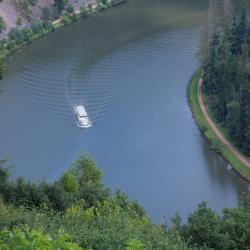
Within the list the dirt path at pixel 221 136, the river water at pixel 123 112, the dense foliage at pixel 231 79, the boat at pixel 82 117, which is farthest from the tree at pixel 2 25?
the dirt path at pixel 221 136

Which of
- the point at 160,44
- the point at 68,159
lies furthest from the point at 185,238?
the point at 160,44

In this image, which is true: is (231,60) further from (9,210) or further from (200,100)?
(9,210)

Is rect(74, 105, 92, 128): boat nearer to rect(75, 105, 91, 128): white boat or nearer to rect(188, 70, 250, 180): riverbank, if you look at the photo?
rect(75, 105, 91, 128): white boat

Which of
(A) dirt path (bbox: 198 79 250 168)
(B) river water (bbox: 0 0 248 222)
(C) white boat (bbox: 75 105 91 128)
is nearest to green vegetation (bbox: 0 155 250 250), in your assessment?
(B) river water (bbox: 0 0 248 222)

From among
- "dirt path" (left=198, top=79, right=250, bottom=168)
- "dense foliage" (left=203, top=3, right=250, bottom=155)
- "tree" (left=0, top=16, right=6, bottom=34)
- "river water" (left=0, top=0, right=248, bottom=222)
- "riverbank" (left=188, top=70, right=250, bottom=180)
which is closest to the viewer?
"river water" (left=0, top=0, right=248, bottom=222)

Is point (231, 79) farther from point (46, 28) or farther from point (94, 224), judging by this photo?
point (94, 224)

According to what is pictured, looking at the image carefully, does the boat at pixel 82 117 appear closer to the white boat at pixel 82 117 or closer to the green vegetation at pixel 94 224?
the white boat at pixel 82 117
